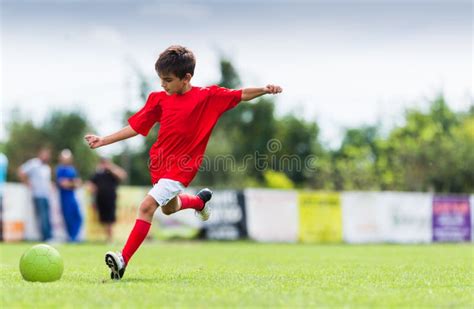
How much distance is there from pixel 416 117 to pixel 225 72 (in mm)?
16066

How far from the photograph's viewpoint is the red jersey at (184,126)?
7355mm

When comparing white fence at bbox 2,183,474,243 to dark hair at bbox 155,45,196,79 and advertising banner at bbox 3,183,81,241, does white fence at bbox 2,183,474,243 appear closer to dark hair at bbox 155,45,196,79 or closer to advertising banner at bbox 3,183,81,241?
advertising banner at bbox 3,183,81,241

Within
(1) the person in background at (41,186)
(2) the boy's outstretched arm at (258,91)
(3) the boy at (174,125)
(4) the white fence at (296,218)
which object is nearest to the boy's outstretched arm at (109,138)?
(3) the boy at (174,125)

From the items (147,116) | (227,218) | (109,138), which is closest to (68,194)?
(227,218)

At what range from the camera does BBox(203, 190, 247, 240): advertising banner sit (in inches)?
848

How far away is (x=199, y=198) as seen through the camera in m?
8.45

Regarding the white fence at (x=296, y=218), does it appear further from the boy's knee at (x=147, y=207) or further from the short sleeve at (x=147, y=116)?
the boy's knee at (x=147, y=207)

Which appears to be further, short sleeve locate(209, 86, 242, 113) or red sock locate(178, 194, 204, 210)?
red sock locate(178, 194, 204, 210)

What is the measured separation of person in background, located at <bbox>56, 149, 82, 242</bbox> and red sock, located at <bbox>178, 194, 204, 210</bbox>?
10873 mm

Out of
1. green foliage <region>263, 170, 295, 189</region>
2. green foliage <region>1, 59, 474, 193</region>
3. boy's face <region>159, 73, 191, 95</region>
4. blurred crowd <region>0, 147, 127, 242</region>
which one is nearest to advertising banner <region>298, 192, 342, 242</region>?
blurred crowd <region>0, 147, 127, 242</region>

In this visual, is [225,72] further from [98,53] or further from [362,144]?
[362,144]

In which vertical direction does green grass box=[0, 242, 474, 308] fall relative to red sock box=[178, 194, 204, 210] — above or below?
below

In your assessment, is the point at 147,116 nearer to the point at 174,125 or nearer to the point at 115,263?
the point at 174,125

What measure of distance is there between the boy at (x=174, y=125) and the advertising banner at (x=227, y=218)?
45.6ft
